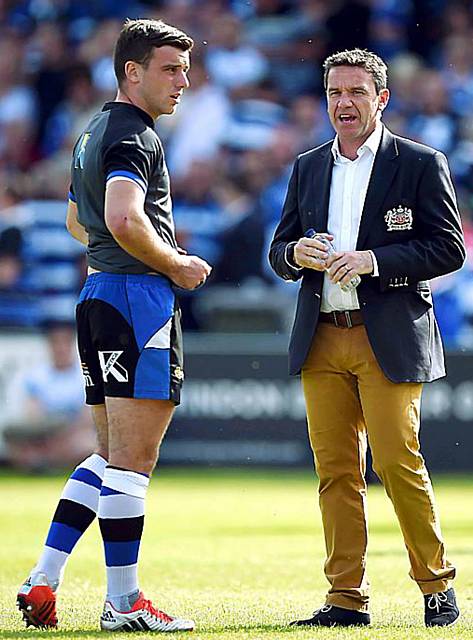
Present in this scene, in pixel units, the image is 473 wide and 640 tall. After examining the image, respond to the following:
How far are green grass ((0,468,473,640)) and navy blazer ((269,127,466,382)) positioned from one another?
3.63 feet

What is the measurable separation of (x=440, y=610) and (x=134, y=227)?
77.1 inches

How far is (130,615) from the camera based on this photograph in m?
5.26

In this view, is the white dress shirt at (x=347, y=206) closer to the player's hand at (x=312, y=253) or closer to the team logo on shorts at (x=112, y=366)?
the player's hand at (x=312, y=253)

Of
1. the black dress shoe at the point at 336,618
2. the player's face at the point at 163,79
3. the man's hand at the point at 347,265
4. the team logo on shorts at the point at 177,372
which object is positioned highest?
the player's face at the point at 163,79

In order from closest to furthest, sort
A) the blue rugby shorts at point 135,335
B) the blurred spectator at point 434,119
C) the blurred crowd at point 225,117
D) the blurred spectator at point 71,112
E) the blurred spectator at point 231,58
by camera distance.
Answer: the blue rugby shorts at point 135,335, the blurred crowd at point 225,117, the blurred spectator at point 434,119, the blurred spectator at point 231,58, the blurred spectator at point 71,112

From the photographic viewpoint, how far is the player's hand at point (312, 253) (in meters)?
5.50

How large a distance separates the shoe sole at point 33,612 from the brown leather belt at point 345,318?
5.33ft

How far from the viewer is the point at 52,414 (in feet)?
49.1

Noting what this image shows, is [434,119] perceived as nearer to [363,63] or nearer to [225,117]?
[225,117]

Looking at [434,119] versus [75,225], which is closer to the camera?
[75,225]

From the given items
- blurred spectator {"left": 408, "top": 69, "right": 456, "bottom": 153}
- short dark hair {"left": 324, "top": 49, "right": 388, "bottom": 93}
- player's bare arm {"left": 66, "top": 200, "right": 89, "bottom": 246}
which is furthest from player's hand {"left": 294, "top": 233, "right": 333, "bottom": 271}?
blurred spectator {"left": 408, "top": 69, "right": 456, "bottom": 153}

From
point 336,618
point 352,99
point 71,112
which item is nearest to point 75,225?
point 352,99

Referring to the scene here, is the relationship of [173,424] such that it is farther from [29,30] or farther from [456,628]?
[456,628]

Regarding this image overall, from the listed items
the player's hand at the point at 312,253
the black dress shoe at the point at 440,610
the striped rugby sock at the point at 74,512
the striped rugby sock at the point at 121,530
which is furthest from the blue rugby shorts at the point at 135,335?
the black dress shoe at the point at 440,610
